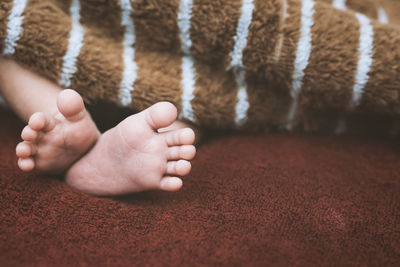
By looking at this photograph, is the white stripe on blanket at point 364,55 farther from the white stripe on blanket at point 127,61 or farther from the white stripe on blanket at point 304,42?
the white stripe on blanket at point 127,61

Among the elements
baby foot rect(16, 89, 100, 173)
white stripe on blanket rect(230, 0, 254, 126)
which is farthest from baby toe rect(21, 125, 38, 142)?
white stripe on blanket rect(230, 0, 254, 126)

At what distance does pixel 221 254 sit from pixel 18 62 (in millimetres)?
452

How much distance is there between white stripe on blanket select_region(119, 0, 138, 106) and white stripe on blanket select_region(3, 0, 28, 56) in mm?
161

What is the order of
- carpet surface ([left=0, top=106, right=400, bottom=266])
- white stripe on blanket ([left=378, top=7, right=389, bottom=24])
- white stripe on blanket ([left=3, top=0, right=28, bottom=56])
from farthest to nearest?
white stripe on blanket ([left=378, top=7, right=389, bottom=24])
white stripe on blanket ([left=3, top=0, right=28, bottom=56])
carpet surface ([left=0, top=106, right=400, bottom=266])

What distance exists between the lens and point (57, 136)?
0.48 metres

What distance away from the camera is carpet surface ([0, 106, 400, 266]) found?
40 centimetres

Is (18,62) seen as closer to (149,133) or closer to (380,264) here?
(149,133)

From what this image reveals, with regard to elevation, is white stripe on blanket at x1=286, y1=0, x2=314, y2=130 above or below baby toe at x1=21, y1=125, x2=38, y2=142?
above

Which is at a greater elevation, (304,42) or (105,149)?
(304,42)

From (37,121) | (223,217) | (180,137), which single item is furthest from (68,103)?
(223,217)

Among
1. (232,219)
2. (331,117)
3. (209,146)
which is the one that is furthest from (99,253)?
(331,117)

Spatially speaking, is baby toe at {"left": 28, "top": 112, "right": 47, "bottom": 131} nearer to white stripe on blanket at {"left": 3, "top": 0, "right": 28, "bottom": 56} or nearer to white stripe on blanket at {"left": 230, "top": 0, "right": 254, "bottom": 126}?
white stripe on blanket at {"left": 3, "top": 0, "right": 28, "bottom": 56}

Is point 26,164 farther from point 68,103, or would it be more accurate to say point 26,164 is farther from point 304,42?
point 304,42

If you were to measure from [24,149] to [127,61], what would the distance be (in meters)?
0.23
